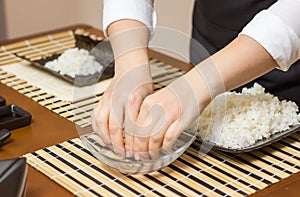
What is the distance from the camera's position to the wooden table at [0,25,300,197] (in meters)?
0.97

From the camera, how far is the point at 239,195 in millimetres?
954

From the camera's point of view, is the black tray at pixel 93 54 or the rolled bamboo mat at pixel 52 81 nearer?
the rolled bamboo mat at pixel 52 81

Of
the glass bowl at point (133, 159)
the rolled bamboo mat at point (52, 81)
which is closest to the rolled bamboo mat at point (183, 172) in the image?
the glass bowl at point (133, 159)

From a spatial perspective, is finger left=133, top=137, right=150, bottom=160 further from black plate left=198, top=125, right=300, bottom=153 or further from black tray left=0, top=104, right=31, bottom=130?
black tray left=0, top=104, right=31, bottom=130

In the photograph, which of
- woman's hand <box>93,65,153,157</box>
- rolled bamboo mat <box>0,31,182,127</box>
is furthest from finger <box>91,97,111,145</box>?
rolled bamboo mat <box>0,31,182,127</box>

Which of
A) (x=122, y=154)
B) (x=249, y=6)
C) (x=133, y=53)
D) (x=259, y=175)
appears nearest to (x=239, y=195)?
(x=259, y=175)

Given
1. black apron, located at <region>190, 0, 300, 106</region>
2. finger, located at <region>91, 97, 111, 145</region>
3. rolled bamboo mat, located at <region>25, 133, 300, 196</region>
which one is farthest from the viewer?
black apron, located at <region>190, 0, 300, 106</region>

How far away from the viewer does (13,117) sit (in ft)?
3.92

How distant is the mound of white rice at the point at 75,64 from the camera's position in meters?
1.41

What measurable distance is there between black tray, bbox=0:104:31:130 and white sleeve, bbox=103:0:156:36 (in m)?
0.25

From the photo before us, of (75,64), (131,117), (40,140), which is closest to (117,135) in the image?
(131,117)

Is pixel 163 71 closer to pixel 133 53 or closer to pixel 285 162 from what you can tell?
pixel 133 53

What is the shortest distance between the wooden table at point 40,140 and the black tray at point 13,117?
0.04 feet

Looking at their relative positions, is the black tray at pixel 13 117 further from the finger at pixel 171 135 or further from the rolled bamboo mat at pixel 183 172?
the finger at pixel 171 135
